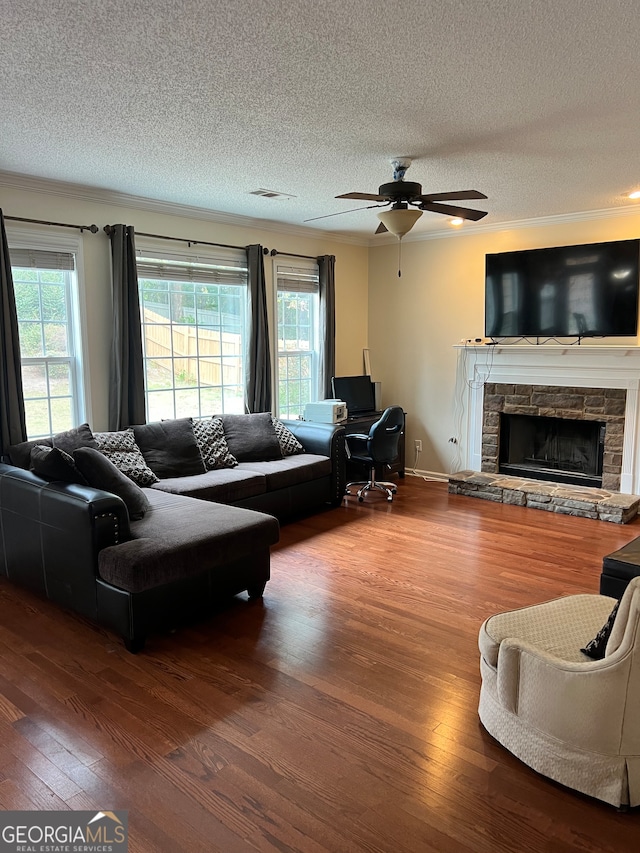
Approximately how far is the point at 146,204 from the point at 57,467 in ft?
8.40

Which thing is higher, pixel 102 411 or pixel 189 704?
pixel 102 411

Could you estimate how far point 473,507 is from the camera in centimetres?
554

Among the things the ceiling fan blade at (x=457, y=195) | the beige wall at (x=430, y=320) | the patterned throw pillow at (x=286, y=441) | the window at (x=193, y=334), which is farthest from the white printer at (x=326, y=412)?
the ceiling fan blade at (x=457, y=195)

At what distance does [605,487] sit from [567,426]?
27.9 inches

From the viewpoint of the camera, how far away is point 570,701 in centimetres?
195

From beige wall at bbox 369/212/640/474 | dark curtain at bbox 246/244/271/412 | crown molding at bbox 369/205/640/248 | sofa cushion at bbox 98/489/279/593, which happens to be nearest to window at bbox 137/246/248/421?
dark curtain at bbox 246/244/271/412

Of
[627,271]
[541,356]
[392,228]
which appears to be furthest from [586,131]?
[541,356]

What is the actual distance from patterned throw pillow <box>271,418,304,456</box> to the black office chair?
0.58m

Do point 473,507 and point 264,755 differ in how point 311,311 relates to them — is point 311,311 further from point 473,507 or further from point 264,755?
point 264,755

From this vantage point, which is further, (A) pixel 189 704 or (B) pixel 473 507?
(B) pixel 473 507

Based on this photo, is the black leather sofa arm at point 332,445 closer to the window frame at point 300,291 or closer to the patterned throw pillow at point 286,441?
the patterned throw pillow at point 286,441

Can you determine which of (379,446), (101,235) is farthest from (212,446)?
(101,235)

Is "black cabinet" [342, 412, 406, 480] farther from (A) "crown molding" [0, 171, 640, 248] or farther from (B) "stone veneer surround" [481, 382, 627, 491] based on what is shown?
(A) "crown molding" [0, 171, 640, 248]

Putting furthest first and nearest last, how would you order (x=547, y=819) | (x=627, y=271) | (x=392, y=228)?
(x=627, y=271) → (x=392, y=228) → (x=547, y=819)
